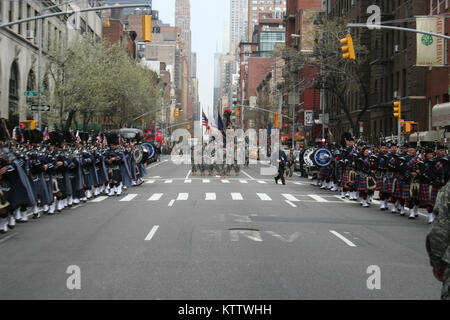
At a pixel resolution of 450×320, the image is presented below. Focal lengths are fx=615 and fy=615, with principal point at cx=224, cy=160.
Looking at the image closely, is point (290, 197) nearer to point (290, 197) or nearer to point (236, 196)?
point (290, 197)

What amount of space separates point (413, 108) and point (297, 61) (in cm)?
873

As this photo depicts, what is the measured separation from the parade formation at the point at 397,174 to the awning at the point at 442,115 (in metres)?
10.2

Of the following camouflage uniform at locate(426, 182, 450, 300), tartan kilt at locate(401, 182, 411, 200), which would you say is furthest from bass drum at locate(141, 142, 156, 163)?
camouflage uniform at locate(426, 182, 450, 300)

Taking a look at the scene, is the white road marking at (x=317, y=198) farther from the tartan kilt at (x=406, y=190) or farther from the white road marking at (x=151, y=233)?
the white road marking at (x=151, y=233)

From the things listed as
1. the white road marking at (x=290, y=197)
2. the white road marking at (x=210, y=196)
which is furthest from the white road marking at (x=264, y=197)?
the white road marking at (x=210, y=196)

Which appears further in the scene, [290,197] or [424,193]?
[290,197]

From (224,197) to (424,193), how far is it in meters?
8.50

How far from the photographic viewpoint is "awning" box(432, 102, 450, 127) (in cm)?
3152

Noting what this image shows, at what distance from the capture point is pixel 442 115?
32406 mm

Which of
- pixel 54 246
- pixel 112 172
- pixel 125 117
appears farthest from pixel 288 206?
pixel 125 117

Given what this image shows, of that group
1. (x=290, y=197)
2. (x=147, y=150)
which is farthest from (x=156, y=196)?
(x=147, y=150)

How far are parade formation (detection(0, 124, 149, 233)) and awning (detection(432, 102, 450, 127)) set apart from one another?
16234mm

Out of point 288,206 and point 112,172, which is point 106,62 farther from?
point 288,206
